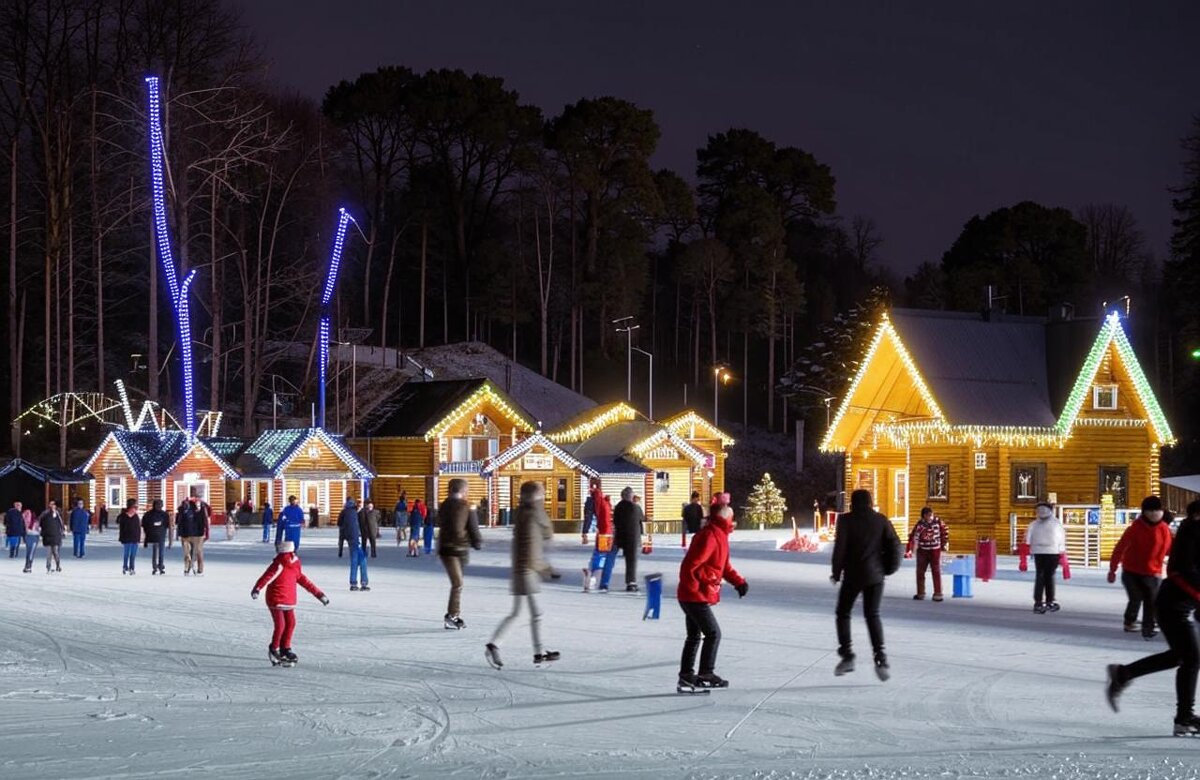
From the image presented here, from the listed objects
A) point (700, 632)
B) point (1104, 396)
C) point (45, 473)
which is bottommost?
point (700, 632)

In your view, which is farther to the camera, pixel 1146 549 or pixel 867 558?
pixel 1146 549

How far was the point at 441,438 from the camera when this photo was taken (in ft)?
196

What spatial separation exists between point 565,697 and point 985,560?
53.8 ft

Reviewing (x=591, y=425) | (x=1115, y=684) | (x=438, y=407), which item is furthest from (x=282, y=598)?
(x=591, y=425)

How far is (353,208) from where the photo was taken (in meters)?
71.8

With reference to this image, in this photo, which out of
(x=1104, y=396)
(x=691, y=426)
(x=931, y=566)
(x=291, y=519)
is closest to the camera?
(x=931, y=566)

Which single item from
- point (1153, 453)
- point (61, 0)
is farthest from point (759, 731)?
point (61, 0)

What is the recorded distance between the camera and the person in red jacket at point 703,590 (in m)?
11.7

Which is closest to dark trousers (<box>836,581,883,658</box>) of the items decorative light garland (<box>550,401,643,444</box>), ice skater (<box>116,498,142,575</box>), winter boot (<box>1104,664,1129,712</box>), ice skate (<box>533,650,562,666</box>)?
winter boot (<box>1104,664,1129,712</box>)

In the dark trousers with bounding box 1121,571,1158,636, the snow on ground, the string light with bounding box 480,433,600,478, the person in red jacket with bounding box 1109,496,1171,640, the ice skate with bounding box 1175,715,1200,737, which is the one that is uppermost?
the string light with bounding box 480,433,600,478

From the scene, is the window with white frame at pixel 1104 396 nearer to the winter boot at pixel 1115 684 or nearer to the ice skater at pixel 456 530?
the ice skater at pixel 456 530

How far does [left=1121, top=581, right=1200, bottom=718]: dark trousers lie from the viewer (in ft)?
33.0

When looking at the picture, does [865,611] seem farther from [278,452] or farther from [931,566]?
[278,452]

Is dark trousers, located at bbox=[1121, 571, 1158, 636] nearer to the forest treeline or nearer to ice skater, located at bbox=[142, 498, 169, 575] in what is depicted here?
ice skater, located at bbox=[142, 498, 169, 575]
